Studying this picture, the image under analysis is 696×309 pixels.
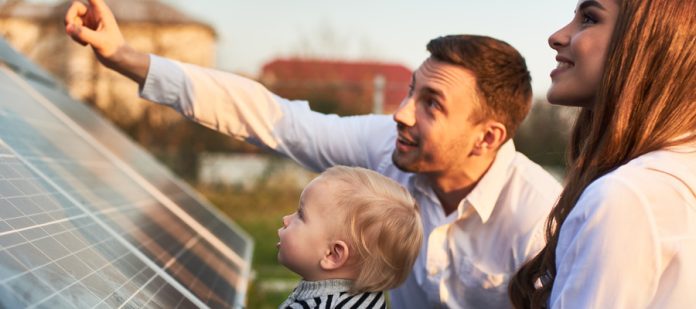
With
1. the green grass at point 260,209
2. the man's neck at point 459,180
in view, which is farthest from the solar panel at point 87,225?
the green grass at point 260,209

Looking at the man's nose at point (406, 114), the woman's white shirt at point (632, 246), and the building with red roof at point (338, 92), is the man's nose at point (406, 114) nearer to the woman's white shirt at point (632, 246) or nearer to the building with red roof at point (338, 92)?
the woman's white shirt at point (632, 246)

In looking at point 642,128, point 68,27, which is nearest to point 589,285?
point 642,128

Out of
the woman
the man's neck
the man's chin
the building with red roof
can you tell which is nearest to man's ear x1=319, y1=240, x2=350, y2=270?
the woman

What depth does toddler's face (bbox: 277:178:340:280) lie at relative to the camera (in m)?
2.42

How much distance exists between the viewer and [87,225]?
2379mm

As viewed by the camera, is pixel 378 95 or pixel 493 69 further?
pixel 378 95

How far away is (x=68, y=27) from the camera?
117 inches

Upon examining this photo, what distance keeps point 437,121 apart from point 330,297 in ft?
3.85

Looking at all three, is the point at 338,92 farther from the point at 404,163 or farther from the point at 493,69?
the point at 404,163

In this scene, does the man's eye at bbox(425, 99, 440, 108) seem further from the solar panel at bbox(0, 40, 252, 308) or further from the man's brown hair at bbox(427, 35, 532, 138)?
the solar panel at bbox(0, 40, 252, 308)

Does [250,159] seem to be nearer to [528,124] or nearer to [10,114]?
[528,124]

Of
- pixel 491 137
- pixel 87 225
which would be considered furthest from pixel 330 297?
pixel 491 137

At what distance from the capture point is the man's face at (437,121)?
334 centimetres

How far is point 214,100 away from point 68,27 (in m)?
0.66
